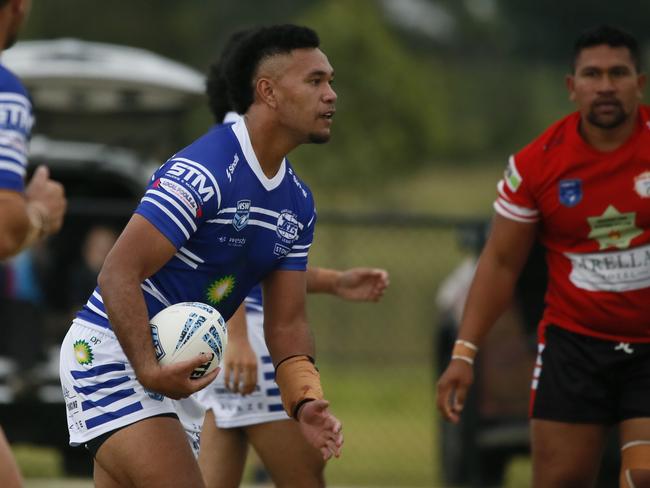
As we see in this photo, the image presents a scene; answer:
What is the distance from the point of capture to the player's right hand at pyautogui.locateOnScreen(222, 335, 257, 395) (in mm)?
6516

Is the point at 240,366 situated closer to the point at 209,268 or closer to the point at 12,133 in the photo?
the point at 209,268

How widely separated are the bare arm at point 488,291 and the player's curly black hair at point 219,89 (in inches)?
57.1

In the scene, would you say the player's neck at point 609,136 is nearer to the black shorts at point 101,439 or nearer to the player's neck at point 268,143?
the player's neck at point 268,143

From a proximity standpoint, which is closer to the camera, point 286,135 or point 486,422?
point 286,135

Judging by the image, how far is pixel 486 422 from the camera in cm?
1054

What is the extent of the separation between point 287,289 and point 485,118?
21.0m

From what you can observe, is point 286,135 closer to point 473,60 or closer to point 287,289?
point 287,289

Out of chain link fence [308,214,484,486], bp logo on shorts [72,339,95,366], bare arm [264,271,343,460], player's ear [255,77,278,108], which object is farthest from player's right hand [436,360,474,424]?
chain link fence [308,214,484,486]

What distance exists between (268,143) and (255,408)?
4.94ft

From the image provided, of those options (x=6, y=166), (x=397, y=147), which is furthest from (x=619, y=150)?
(x=397, y=147)

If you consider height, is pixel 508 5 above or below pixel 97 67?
above

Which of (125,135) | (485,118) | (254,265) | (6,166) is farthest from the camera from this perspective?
(485,118)

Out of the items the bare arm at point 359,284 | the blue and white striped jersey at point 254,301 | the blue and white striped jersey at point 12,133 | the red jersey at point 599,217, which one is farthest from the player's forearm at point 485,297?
the blue and white striped jersey at point 12,133

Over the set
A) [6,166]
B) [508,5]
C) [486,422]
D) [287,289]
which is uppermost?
[508,5]
